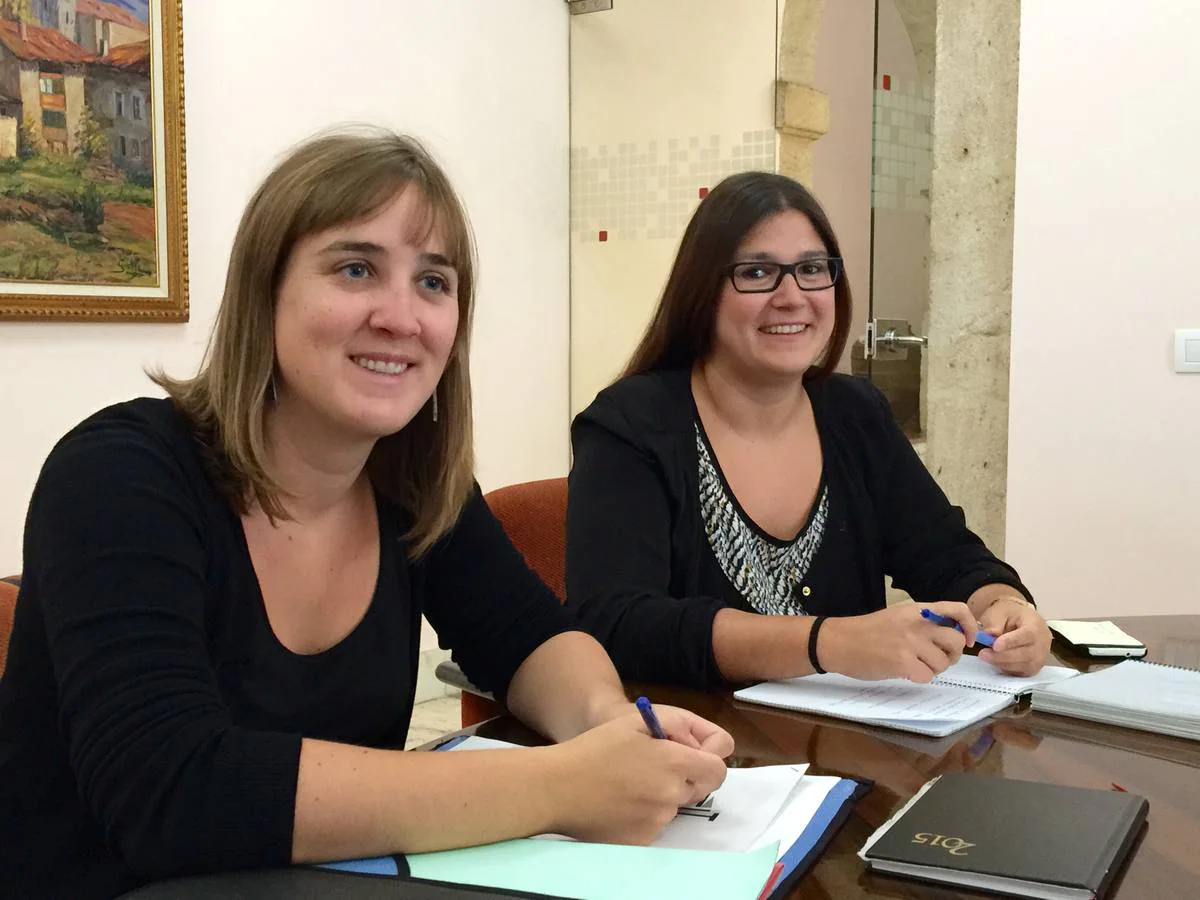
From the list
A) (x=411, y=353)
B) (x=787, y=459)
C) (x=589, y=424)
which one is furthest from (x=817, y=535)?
(x=411, y=353)

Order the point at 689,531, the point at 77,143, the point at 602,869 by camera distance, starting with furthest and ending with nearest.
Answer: the point at 77,143
the point at 689,531
the point at 602,869

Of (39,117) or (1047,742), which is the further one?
(39,117)

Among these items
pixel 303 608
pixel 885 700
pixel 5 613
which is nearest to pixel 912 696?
pixel 885 700

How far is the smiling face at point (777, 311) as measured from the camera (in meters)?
1.84

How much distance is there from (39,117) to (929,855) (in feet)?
8.94

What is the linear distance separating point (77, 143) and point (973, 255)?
8.07 ft

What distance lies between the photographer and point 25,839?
1085mm

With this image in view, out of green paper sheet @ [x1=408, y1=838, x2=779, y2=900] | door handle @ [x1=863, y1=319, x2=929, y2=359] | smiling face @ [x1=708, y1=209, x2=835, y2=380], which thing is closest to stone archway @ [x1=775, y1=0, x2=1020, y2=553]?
door handle @ [x1=863, y1=319, x2=929, y2=359]

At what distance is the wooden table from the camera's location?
87 cm

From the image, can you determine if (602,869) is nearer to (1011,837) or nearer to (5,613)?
(1011,837)

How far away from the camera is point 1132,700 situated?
131 centimetres

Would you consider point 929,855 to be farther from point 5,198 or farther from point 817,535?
point 5,198

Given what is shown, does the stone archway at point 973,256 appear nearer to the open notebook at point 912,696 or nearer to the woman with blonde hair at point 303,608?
the open notebook at point 912,696

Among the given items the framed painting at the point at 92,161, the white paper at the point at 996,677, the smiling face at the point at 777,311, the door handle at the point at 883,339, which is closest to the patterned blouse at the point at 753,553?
the smiling face at the point at 777,311
